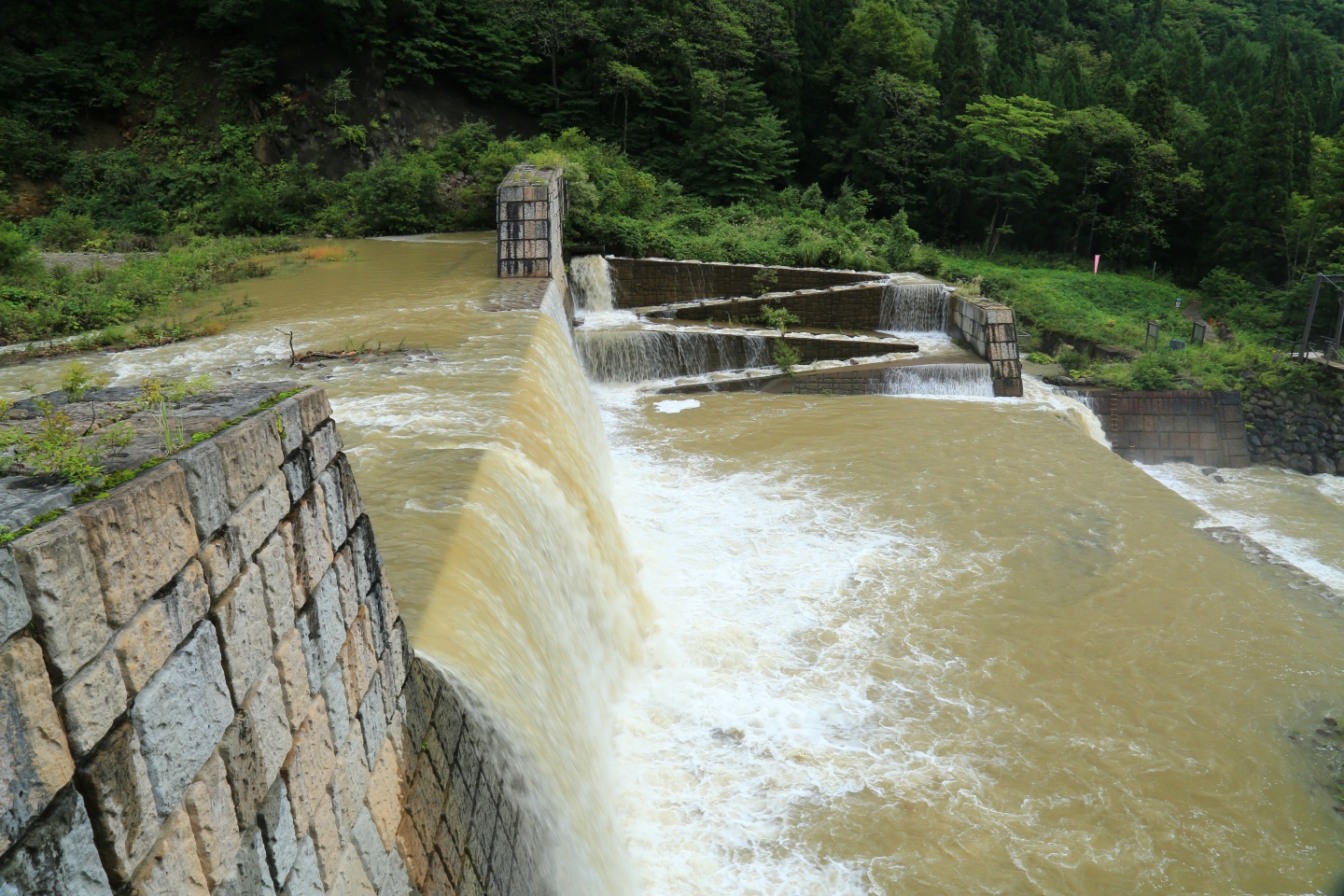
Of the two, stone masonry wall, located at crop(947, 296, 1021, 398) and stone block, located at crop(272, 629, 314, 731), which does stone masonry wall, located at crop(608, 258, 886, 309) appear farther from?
stone block, located at crop(272, 629, 314, 731)

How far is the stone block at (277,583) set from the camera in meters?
2.30

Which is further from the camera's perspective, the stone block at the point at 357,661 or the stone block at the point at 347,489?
the stone block at the point at 347,489

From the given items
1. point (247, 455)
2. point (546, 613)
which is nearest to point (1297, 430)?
point (546, 613)

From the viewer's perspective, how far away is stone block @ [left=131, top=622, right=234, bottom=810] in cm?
180

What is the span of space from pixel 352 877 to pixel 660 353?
10.8 metres

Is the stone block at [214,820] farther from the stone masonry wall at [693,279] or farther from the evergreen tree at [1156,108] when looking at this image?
the evergreen tree at [1156,108]

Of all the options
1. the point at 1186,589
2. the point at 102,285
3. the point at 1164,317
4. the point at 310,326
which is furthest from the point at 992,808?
the point at 1164,317

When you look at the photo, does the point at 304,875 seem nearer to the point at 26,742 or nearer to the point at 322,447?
the point at 26,742

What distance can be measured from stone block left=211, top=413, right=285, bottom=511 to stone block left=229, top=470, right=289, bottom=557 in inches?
0.8


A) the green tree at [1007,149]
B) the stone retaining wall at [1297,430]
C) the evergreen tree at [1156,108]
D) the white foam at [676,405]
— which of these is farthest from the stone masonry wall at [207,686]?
the evergreen tree at [1156,108]

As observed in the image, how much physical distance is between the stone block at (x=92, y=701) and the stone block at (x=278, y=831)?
23.0 inches

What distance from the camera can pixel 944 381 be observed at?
504 inches

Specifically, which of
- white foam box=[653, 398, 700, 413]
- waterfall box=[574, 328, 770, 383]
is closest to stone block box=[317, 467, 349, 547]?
white foam box=[653, 398, 700, 413]

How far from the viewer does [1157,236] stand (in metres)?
25.9
